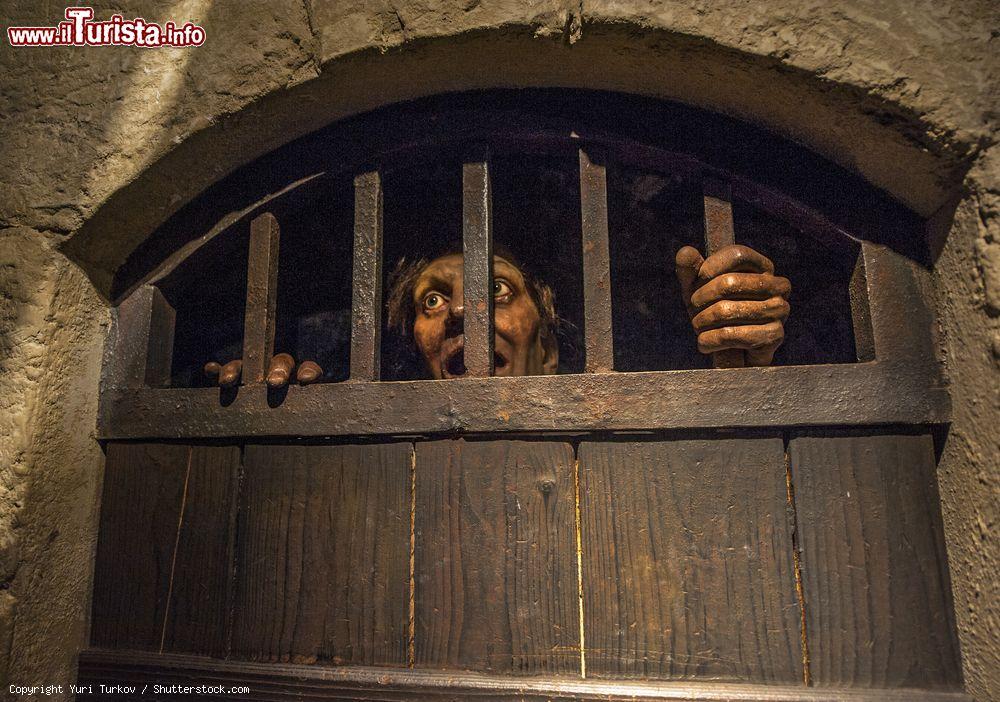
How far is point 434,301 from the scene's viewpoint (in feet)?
4.48

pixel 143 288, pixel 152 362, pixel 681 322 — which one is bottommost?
pixel 152 362

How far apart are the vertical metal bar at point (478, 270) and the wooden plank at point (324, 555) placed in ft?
0.67

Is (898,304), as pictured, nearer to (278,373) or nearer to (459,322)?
(459,322)

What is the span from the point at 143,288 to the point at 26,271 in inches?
6.8

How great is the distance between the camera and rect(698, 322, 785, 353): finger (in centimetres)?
88

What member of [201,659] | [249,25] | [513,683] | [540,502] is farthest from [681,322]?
[201,659]

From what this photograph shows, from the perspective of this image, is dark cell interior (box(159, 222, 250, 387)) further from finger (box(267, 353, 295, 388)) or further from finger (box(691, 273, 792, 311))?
finger (box(691, 273, 792, 311))

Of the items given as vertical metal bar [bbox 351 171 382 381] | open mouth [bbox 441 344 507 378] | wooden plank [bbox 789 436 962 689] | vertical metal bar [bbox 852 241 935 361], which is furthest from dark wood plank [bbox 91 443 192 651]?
vertical metal bar [bbox 852 241 935 361]

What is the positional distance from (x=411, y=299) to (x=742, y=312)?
831mm

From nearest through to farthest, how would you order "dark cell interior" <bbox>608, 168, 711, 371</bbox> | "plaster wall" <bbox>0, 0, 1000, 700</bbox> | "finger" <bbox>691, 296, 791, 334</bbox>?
"plaster wall" <bbox>0, 0, 1000, 700</bbox> → "finger" <bbox>691, 296, 791, 334</bbox> → "dark cell interior" <bbox>608, 168, 711, 371</bbox>

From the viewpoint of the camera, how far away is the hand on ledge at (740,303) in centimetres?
88

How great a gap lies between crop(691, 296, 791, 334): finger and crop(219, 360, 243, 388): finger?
79 centimetres

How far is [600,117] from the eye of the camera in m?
1.00

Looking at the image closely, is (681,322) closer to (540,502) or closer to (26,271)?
(540,502)
